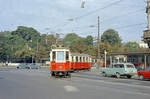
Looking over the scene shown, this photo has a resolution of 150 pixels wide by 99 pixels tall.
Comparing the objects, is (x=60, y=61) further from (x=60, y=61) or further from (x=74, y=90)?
(x=74, y=90)

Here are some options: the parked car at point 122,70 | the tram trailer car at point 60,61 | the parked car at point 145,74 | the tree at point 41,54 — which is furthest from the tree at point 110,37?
the parked car at point 145,74

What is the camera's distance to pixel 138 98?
11.7 metres

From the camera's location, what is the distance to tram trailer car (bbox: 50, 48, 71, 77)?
26250 mm

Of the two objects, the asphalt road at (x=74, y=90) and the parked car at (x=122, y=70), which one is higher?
the parked car at (x=122, y=70)

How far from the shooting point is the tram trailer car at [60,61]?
1033 inches

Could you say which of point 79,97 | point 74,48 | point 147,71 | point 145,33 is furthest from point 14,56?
point 79,97

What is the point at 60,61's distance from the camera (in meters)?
26.4

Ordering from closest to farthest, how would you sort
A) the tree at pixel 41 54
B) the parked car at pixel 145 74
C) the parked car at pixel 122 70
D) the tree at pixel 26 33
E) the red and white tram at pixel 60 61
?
the parked car at pixel 145 74, the red and white tram at pixel 60 61, the parked car at pixel 122 70, the tree at pixel 41 54, the tree at pixel 26 33

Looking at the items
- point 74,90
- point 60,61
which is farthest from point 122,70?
point 74,90

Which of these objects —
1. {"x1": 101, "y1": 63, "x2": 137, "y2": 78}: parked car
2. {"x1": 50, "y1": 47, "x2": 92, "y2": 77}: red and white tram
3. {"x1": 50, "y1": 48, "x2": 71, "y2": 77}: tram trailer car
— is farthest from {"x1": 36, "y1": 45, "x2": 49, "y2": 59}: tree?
{"x1": 50, "y1": 48, "x2": 71, "y2": 77}: tram trailer car

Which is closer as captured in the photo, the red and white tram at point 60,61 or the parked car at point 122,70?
the red and white tram at point 60,61

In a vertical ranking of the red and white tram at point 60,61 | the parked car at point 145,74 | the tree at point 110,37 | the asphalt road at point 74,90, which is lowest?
the asphalt road at point 74,90

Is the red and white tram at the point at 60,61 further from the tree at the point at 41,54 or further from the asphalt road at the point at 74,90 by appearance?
the tree at the point at 41,54

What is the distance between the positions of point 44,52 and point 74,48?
395 inches
